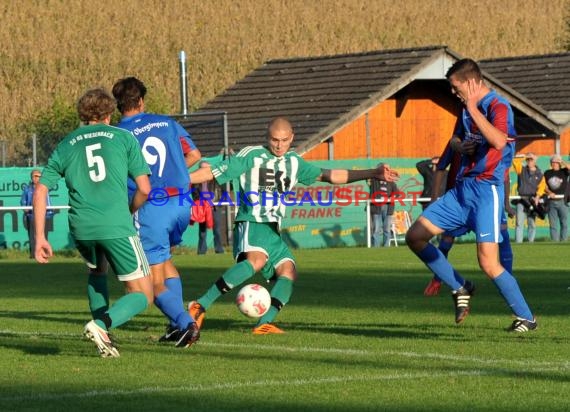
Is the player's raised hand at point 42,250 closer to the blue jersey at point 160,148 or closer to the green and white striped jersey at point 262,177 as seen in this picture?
the blue jersey at point 160,148

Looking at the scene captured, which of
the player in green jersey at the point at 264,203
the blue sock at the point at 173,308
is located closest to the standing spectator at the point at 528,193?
the player in green jersey at the point at 264,203

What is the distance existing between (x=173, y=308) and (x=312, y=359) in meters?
1.35

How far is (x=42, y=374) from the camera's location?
10000mm

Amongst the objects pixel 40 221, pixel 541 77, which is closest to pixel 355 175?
pixel 40 221

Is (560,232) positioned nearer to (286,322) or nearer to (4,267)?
(4,267)

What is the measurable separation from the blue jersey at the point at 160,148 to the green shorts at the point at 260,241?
95 centimetres

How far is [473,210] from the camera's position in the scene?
12.2m

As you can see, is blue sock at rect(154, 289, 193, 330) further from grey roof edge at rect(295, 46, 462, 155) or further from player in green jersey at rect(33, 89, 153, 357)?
grey roof edge at rect(295, 46, 462, 155)

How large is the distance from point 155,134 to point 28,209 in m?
18.7

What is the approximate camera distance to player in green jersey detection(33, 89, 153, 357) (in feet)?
34.6

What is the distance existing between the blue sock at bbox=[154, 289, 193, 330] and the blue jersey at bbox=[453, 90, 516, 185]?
2.47m

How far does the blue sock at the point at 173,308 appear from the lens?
11389 millimetres

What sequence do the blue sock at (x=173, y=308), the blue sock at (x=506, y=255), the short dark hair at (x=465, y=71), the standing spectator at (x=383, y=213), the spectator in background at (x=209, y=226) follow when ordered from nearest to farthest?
the blue sock at (x=173, y=308) → the short dark hair at (x=465, y=71) → the blue sock at (x=506, y=255) → the spectator in background at (x=209, y=226) → the standing spectator at (x=383, y=213)

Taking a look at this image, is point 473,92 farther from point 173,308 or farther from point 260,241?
point 173,308
